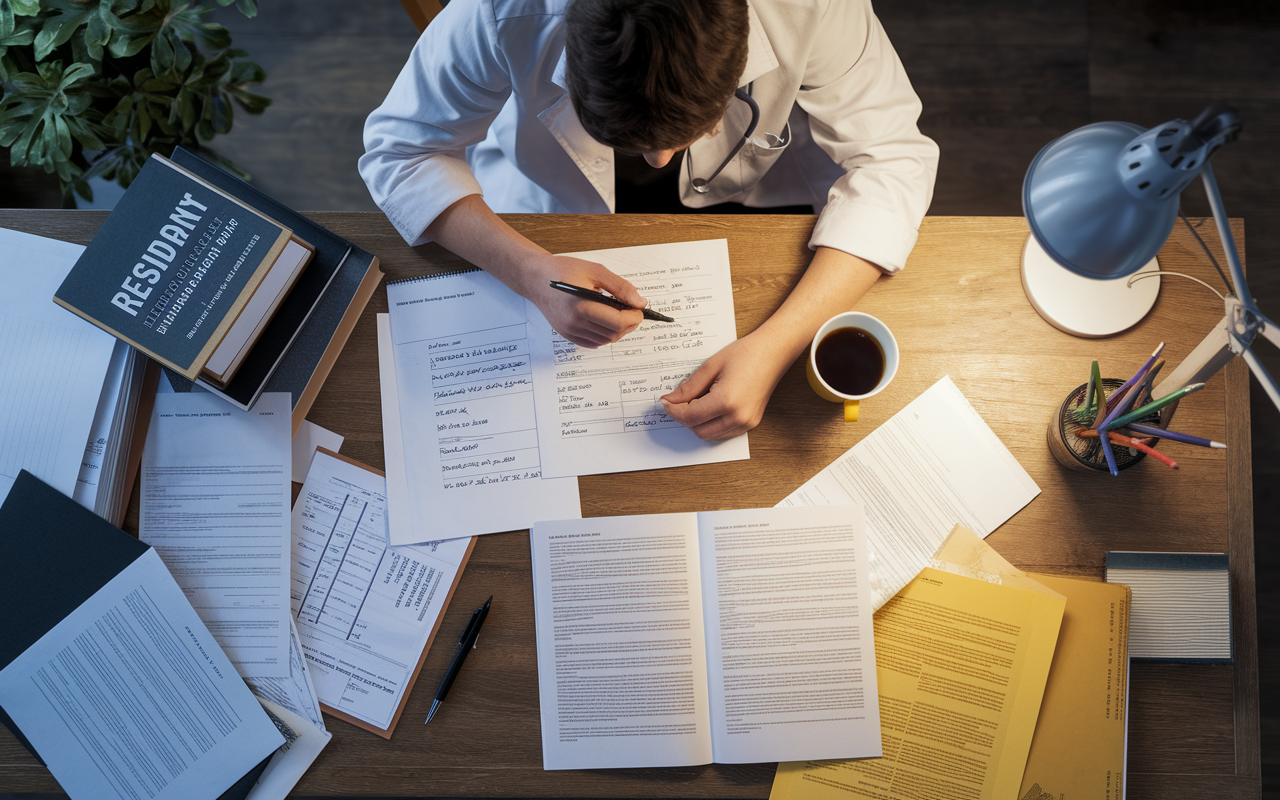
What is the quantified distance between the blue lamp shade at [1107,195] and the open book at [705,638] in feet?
1.43

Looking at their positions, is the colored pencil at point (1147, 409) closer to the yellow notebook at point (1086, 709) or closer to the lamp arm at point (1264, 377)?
the lamp arm at point (1264, 377)

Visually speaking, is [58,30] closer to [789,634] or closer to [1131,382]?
[789,634]

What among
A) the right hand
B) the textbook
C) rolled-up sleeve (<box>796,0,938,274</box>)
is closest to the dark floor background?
rolled-up sleeve (<box>796,0,938,274</box>)

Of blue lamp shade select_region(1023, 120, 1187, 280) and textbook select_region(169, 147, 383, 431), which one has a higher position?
blue lamp shade select_region(1023, 120, 1187, 280)

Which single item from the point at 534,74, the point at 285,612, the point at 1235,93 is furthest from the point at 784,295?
the point at 1235,93

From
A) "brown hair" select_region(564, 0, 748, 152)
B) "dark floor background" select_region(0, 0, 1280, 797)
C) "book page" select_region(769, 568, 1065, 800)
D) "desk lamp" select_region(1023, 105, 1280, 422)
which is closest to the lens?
"desk lamp" select_region(1023, 105, 1280, 422)

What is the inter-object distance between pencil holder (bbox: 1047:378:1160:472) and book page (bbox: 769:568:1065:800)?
0.60ft

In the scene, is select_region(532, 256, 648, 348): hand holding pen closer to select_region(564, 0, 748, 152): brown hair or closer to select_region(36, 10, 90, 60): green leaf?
select_region(564, 0, 748, 152): brown hair

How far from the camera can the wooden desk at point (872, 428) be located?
0.92 metres

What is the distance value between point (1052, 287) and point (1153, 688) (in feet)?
1.82

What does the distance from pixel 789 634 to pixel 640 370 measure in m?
0.41

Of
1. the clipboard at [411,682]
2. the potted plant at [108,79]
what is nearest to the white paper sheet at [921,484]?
the clipboard at [411,682]

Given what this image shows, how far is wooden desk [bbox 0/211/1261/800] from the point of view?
923 mm

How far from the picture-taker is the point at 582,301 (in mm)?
936
